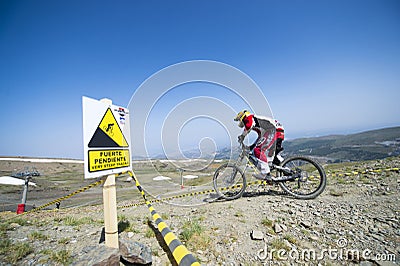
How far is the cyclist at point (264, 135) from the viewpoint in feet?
17.0

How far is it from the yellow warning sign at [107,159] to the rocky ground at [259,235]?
1.17 metres

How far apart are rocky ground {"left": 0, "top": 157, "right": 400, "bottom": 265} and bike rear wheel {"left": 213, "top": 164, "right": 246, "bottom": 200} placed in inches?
37.3

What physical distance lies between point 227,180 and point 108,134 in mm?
4241

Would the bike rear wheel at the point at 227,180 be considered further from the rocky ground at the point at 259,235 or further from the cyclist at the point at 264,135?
the rocky ground at the point at 259,235

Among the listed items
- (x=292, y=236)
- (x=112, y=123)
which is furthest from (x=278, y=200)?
(x=112, y=123)

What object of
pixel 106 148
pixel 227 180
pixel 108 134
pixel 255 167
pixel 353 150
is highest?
pixel 108 134

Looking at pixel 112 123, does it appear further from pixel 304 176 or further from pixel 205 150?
pixel 205 150

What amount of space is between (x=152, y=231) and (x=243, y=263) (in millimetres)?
2048

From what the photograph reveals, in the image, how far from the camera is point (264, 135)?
5.37 m

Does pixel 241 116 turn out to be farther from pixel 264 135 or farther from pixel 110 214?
pixel 110 214

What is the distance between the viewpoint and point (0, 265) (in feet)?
8.25

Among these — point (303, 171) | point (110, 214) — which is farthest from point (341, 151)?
point (110, 214)

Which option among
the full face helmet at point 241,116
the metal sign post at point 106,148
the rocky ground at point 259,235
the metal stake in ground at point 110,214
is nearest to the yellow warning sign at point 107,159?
the metal sign post at point 106,148

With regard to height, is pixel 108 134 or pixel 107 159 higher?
pixel 108 134
